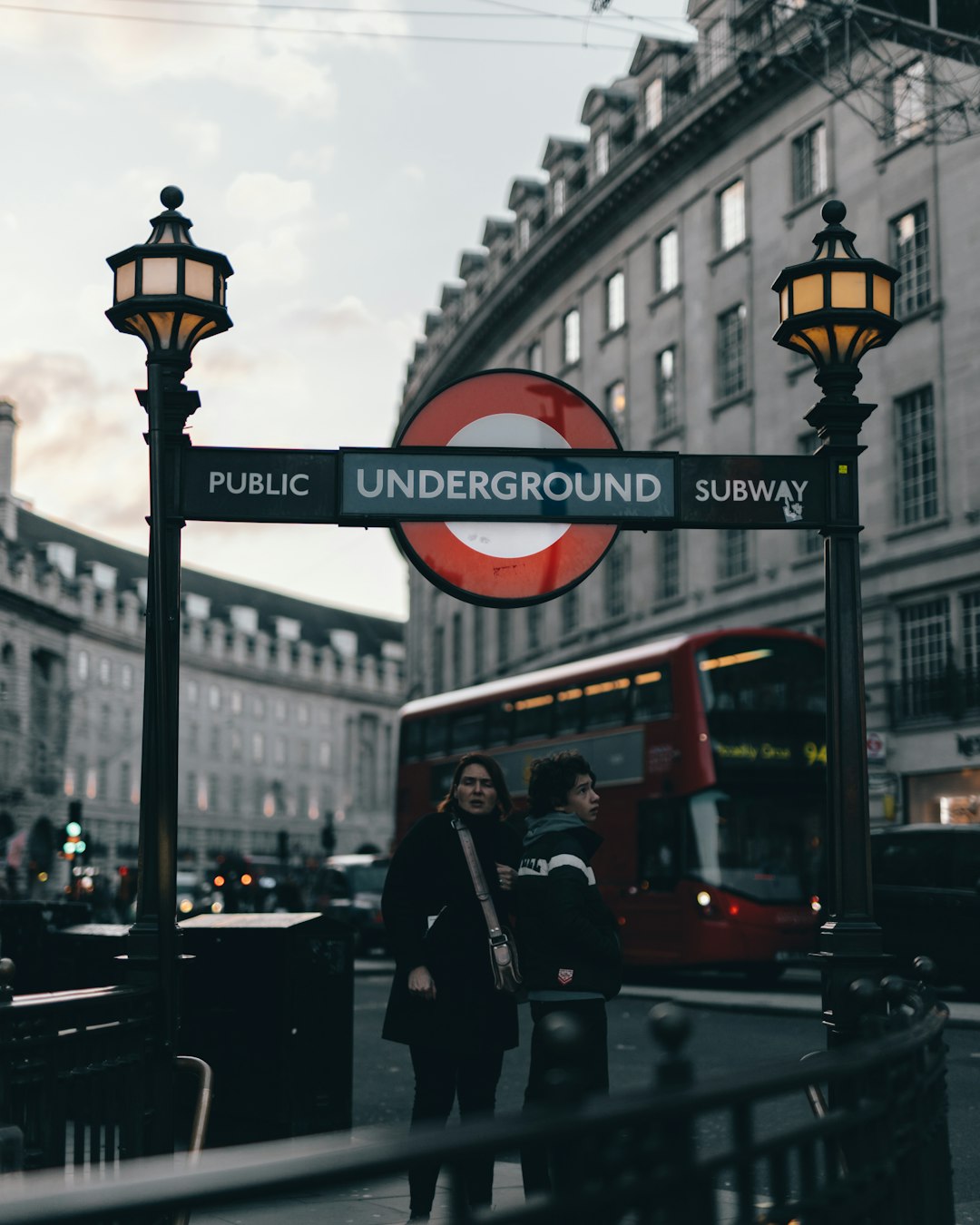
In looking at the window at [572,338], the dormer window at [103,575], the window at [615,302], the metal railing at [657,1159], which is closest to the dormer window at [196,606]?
the dormer window at [103,575]

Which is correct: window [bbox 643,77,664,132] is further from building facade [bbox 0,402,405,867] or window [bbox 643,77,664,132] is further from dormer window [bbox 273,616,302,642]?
dormer window [bbox 273,616,302,642]

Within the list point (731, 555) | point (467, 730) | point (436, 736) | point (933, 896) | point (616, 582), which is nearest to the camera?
point (933, 896)

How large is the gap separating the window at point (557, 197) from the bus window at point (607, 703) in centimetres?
2707

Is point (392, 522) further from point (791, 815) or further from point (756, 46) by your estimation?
point (756, 46)

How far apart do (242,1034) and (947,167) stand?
79.5ft

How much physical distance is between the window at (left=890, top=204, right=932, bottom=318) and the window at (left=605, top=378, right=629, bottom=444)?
10914 millimetres

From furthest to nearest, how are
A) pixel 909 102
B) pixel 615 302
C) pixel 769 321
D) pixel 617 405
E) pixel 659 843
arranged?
1. pixel 615 302
2. pixel 617 405
3. pixel 769 321
4. pixel 909 102
5. pixel 659 843

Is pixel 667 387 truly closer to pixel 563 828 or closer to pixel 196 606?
pixel 563 828

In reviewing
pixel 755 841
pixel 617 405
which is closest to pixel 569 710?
pixel 755 841

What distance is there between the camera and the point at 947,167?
28.6 meters

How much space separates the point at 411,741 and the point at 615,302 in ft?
59.8

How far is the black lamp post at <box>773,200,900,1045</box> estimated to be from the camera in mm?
6223

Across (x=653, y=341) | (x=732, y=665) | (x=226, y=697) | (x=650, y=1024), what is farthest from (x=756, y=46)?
(x=226, y=697)

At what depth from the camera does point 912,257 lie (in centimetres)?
2991
